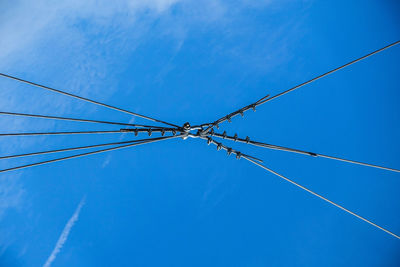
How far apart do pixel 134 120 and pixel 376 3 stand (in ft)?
39.2

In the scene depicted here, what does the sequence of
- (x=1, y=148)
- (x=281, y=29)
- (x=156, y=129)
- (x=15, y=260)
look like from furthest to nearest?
(x=281, y=29) → (x=1, y=148) → (x=15, y=260) → (x=156, y=129)

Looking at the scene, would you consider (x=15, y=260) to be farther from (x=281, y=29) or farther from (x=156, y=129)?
(x=281, y=29)

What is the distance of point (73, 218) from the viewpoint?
42.4 ft

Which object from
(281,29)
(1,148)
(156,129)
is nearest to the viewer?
(156,129)

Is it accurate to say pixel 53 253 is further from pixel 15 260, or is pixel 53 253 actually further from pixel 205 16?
pixel 205 16

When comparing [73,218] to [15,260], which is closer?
[15,260]

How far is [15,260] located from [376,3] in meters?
18.5

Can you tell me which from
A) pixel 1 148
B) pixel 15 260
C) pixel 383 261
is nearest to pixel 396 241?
pixel 383 261

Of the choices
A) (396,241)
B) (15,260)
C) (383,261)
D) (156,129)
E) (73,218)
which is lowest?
(15,260)

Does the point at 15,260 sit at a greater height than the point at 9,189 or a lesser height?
lesser

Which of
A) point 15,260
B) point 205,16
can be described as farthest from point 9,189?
point 205,16

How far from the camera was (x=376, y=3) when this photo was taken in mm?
12812

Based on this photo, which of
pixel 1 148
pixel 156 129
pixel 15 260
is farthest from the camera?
pixel 1 148

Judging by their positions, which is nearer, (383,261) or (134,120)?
(383,261)
